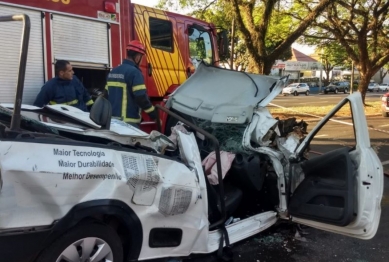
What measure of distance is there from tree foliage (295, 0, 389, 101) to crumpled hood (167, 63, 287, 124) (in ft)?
43.6

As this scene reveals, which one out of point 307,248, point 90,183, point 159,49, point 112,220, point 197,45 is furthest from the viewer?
point 197,45

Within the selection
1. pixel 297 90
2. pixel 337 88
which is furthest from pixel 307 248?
pixel 337 88

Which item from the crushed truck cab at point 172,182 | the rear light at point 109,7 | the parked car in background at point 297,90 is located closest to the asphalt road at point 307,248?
the crushed truck cab at point 172,182

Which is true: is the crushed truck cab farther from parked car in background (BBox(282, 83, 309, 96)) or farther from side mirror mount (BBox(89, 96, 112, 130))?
parked car in background (BBox(282, 83, 309, 96))

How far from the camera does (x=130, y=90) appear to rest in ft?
15.6

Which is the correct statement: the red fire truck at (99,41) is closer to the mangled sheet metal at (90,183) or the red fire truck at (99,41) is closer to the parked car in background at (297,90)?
the mangled sheet metal at (90,183)

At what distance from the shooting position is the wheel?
2387 mm

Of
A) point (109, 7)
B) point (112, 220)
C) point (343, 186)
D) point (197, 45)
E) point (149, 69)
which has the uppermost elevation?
point (109, 7)

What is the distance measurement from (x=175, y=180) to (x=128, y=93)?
2.17 m

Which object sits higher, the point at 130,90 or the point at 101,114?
the point at 130,90

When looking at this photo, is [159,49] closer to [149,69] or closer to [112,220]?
[149,69]

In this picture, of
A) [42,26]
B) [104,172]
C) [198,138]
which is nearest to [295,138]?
[198,138]

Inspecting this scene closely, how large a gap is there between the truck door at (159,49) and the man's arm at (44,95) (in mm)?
1941

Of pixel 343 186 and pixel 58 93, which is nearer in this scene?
pixel 343 186
